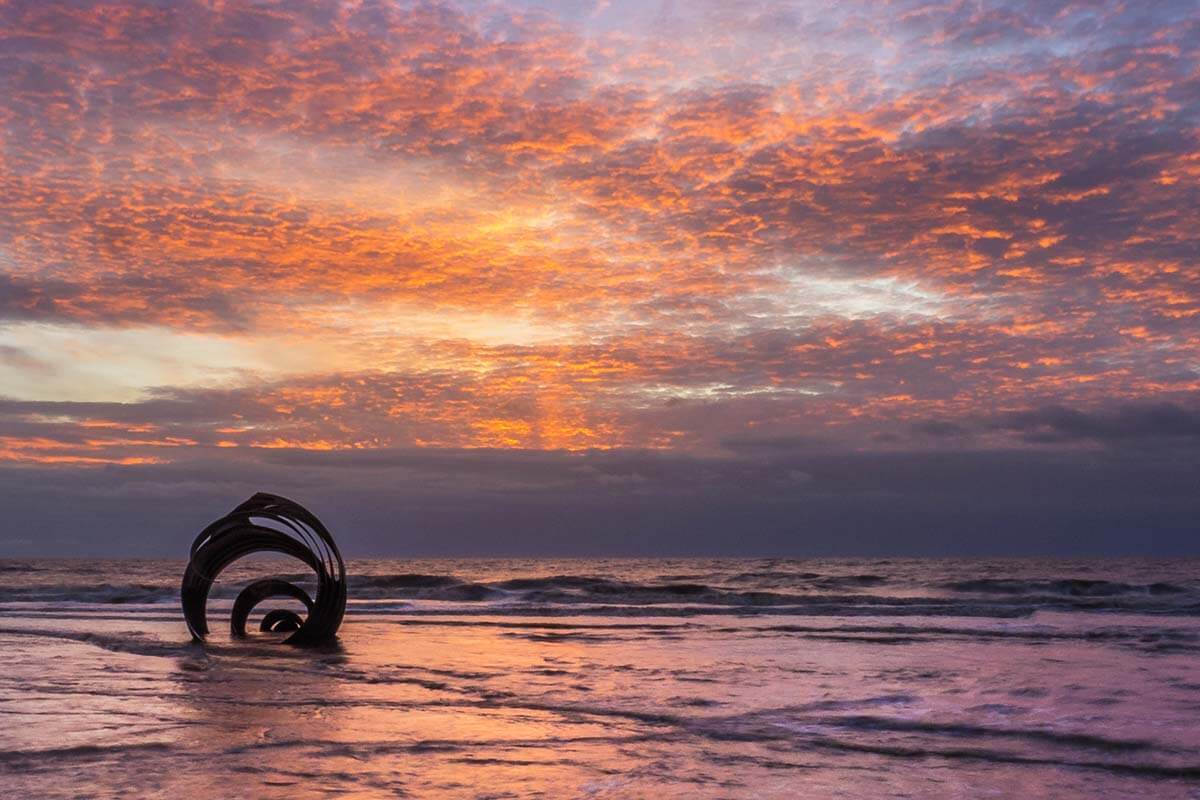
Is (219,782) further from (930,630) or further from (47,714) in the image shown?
(930,630)

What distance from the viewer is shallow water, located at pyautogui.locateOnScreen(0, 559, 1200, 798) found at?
6406 mm

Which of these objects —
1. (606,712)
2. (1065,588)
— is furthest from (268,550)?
(1065,588)

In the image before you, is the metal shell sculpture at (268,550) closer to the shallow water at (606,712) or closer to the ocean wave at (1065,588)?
the shallow water at (606,712)

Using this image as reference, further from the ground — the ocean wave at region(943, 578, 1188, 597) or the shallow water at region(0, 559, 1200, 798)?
the shallow water at region(0, 559, 1200, 798)

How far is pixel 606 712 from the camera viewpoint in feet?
30.4

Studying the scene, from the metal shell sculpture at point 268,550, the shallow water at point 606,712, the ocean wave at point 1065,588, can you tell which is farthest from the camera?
the ocean wave at point 1065,588

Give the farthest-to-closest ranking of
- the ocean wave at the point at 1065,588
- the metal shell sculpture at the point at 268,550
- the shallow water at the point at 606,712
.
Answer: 1. the ocean wave at the point at 1065,588
2. the metal shell sculpture at the point at 268,550
3. the shallow water at the point at 606,712

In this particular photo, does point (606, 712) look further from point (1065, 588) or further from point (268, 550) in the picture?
point (1065, 588)

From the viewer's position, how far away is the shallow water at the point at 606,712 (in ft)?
21.0

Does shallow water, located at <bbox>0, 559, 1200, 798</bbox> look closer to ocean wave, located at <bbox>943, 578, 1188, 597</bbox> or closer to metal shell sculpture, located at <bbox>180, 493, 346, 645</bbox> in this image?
metal shell sculpture, located at <bbox>180, 493, 346, 645</bbox>

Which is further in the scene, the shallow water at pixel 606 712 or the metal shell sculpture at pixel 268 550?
the metal shell sculpture at pixel 268 550

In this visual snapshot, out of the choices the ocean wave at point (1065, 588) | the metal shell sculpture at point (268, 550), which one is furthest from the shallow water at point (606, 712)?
the ocean wave at point (1065, 588)

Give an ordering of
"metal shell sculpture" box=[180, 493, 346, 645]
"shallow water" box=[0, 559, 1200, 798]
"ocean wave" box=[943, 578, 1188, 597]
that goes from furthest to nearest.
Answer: "ocean wave" box=[943, 578, 1188, 597]
"metal shell sculpture" box=[180, 493, 346, 645]
"shallow water" box=[0, 559, 1200, 798]

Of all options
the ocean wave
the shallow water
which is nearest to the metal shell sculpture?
the shallow water
